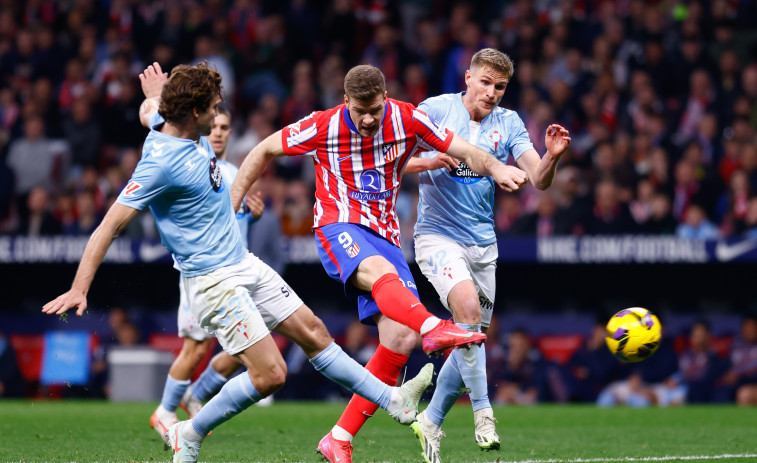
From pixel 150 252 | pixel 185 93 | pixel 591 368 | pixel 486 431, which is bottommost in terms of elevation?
pixel 591 368

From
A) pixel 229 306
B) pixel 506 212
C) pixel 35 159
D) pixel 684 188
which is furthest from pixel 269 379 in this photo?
pixel 35 159

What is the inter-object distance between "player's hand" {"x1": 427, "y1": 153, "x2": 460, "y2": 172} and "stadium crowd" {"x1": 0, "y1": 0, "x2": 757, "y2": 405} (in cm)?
643

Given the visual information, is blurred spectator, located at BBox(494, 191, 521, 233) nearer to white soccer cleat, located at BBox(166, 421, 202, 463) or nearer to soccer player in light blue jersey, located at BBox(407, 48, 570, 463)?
soccer player in light blue jersey, located at BBox(407, 48, 570, 463)

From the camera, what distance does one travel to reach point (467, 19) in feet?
55.1

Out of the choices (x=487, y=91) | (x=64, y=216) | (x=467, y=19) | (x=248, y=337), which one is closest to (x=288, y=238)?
(x=64, y=216)

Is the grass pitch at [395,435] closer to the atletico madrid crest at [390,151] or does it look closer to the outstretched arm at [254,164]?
the outstretched arm at [254,164]

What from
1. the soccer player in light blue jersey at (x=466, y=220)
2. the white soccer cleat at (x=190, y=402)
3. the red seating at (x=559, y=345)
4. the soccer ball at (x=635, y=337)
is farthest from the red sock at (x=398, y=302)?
the red seating at (x=559, y=345)

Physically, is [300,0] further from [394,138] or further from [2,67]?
[394,138]

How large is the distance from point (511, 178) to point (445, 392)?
6.50 feet

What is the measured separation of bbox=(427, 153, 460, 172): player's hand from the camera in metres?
6.88

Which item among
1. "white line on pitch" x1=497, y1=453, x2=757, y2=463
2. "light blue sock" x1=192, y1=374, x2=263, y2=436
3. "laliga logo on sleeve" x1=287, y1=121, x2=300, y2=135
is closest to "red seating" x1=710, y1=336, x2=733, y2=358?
"white line on pitch" x1=497, y1=453, x2=757, y2=463

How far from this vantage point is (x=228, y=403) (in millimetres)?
5820

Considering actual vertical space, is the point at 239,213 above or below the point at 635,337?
above

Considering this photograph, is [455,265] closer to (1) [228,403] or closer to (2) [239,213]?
(1) [228,403]
